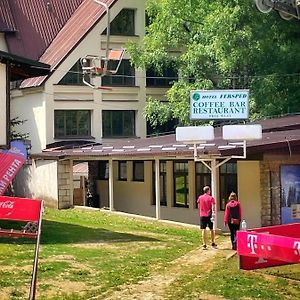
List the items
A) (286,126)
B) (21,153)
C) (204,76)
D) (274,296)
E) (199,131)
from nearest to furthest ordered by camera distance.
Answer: (274,296), (199,131), (21,153), (286,126), (204,76)

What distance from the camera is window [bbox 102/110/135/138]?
44.8 metres

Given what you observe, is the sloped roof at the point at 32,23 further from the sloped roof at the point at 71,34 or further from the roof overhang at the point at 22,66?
the roof overhang at the point at 22,66

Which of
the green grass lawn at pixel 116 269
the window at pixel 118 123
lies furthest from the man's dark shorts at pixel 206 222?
the window at pixel 118 123

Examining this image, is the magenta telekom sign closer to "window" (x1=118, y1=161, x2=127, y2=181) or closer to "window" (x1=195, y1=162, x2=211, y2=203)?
"window" (x1=195, y1=162, x2=211, y2=203)

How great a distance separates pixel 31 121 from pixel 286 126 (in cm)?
1823

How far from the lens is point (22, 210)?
13875mm

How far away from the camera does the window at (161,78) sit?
45.5 metres

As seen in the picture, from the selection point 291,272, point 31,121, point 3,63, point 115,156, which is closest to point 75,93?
point 31,121

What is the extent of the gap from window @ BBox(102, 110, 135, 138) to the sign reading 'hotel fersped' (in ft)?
59.1

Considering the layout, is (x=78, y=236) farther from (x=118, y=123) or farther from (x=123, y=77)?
(x=123, y=77)

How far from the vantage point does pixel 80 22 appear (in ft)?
147

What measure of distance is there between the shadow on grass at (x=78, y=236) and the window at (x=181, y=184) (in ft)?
17.5

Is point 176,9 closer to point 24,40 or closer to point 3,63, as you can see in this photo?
point 24,40

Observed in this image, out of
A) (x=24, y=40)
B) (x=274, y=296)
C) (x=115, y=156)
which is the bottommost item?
(x=274, y=296)
